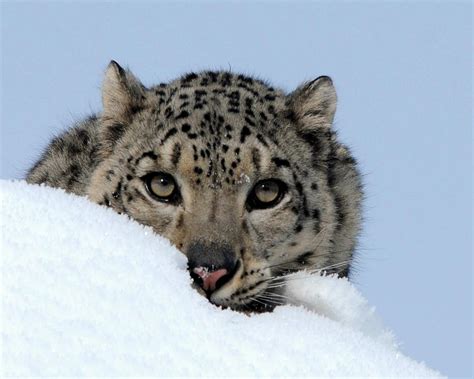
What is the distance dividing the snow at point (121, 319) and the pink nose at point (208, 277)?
7.22 ft

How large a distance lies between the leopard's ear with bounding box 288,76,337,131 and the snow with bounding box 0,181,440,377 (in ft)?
18.6

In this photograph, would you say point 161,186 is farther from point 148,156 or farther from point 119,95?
point 119,95

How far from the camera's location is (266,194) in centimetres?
839

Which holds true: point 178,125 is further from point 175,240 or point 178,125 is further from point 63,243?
point 63,243

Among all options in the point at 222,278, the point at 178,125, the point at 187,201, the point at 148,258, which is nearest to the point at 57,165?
the point at 178,125

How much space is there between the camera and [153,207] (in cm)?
834

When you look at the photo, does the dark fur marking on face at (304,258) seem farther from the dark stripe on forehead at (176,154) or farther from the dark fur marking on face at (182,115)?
the dark fur marking on face at (182,115)

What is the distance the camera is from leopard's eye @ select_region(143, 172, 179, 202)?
8.21 m

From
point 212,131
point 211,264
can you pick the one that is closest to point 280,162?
point 212,131

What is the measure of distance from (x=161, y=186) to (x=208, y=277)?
7.15 ft

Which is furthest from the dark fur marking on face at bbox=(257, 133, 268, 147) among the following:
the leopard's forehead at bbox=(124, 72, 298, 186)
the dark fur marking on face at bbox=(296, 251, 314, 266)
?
the dark fur marking on face at bbox=(296, 251, 314, 266)

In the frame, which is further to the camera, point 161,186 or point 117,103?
point 117,103

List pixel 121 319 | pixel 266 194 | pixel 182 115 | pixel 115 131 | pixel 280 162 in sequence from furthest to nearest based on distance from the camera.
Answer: pixel 115 131
pixel 182 115
pixel 280 162
pixel 266 194
pixel 121 319

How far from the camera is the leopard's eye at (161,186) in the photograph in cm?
821
